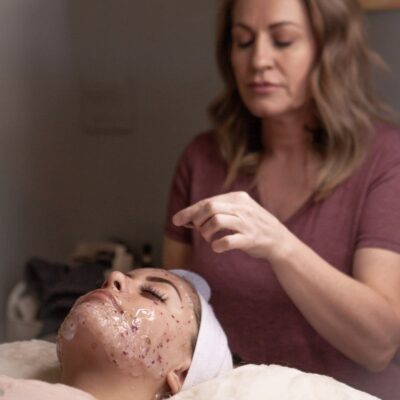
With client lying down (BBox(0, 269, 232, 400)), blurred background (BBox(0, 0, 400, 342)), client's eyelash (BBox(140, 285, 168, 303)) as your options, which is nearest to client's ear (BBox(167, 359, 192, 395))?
client lying down (BBox(0, 269, 232, 400))

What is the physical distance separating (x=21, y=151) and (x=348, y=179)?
917 mm

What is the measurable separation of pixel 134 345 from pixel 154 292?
4.1 inches

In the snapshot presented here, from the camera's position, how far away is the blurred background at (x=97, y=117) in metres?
1.72

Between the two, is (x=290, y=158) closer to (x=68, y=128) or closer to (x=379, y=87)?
(x=379, y=87)

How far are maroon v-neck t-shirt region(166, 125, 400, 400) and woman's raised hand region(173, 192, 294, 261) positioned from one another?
25 cm

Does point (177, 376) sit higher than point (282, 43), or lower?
lower

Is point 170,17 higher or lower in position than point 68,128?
higher

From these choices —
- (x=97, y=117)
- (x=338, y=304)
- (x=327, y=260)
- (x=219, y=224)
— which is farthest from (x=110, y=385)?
(x=97, y=117)

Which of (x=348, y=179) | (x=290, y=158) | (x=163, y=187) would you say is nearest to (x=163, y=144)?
(x=163, y=187)

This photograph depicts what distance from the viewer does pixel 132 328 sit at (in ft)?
3.03

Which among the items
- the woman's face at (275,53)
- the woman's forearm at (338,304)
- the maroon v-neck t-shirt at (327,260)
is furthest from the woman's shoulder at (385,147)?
the woman's forearm at (338,304)

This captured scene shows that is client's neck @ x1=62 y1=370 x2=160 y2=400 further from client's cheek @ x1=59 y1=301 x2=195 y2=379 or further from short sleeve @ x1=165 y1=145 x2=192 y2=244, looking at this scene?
short sleeve @ x1=165 y1=145 x2=192 y2=244

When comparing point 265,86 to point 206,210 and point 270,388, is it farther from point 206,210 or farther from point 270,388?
point 270,388

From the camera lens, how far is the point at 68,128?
1868 mm
